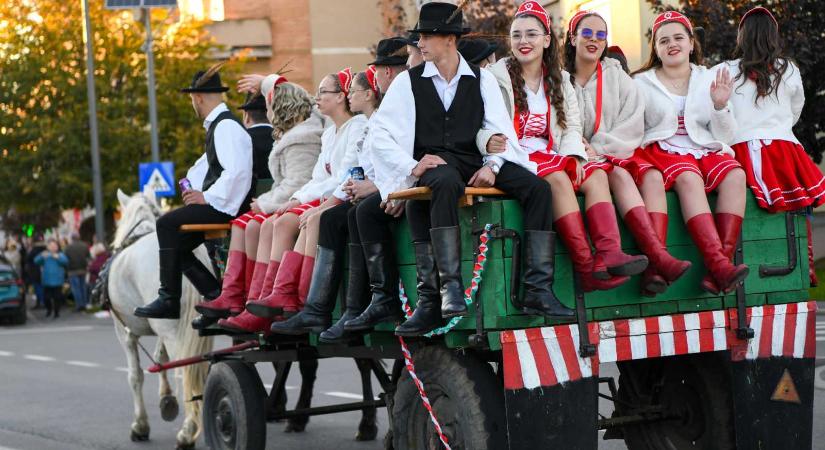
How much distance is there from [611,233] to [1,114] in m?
30.1

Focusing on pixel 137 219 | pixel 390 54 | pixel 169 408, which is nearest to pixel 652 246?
pixel 390 54

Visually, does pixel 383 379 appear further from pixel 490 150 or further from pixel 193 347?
pixel 490 150

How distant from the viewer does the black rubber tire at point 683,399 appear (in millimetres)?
6641

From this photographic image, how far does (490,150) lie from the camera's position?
6.08 metres

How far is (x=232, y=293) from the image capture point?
26.9ft

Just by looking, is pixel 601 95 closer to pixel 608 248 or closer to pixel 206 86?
pixel 608 248

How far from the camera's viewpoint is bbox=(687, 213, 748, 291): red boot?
600 cm

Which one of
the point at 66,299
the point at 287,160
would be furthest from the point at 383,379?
the point at 66,299

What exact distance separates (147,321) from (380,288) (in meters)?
4.98

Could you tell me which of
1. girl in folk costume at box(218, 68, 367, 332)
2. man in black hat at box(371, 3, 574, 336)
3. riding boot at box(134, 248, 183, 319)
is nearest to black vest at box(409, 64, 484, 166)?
man in black hat at box(371, 3, 574, 336)

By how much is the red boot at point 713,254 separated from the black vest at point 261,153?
382 cm

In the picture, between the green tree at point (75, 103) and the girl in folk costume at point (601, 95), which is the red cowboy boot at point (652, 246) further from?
the green tree at point (75, 103)

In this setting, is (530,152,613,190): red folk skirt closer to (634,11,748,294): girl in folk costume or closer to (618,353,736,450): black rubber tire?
(634,11,748,294): girl in folk costume

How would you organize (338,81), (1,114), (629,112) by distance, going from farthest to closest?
1. (1,114)
2. (338,81)
3. (629,112)
